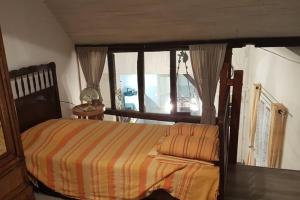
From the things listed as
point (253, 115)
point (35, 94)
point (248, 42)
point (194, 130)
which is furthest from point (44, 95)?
point (253, 115)

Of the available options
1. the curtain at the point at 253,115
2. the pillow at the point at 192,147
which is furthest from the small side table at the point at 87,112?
the curtain at the point at 253,115

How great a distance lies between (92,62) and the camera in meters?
3.98

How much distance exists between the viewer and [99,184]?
7.13 feet

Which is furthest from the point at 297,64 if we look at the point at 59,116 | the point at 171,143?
the point at 59,116

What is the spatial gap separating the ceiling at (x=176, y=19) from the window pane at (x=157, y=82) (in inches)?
14.1

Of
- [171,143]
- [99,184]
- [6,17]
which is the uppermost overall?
[6,17]

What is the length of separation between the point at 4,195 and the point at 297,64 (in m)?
3.61

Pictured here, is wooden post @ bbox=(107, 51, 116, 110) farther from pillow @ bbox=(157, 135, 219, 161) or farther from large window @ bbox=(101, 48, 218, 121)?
pillow @ bbox=(157, 135, 219, 161)

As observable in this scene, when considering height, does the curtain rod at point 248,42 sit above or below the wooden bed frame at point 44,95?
above

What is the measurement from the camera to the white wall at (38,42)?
2748 millimetres

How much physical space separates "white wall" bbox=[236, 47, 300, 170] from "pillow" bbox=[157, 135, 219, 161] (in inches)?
80.5

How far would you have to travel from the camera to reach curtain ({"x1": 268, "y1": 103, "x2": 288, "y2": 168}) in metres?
3.86

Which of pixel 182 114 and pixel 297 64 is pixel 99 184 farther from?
pixel 297 64

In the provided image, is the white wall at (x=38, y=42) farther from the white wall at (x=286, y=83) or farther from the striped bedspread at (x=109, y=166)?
the white wall at (x=286, y=83)
